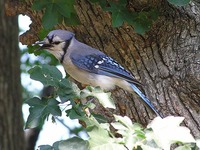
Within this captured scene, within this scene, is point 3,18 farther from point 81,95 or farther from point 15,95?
point 81,95

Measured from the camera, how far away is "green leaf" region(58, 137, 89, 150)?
1615 millimetres

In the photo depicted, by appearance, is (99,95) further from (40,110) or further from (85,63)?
(85,63)

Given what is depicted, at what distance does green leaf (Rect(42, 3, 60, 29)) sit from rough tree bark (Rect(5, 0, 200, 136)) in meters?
0.17

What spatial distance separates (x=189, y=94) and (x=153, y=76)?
0.18 metres

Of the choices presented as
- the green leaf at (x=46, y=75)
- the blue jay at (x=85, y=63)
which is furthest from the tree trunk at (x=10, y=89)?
the green leaf at (x=46, y=75)

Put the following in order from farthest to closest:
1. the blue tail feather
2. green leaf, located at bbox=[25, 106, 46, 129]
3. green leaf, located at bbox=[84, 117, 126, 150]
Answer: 1. the blue tail feather
2. green leaf, located at bbox=[25, 106, 46, 129]
3. green leaf, located at bbox=[84, 117, 126, 150]

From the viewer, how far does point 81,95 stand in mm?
1809

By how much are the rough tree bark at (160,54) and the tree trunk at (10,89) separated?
60.5 inches

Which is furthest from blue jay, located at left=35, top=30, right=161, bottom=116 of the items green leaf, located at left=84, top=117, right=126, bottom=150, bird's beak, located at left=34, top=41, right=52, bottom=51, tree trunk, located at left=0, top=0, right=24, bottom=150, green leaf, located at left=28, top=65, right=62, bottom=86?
tree trunk, located at left=0, top=0, right=24, bottom=150

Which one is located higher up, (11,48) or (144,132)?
(144,132)

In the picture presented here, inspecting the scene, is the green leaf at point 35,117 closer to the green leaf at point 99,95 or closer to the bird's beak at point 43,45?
the green leaf at point 99,95

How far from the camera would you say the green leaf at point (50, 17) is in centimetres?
242

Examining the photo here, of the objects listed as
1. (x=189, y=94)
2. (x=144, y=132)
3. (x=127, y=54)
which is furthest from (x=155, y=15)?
(x=144, y=132)

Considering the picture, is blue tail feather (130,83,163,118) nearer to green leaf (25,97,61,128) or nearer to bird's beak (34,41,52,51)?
bird's beak (34,41,52,51)
